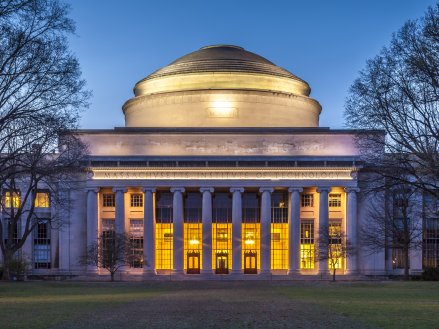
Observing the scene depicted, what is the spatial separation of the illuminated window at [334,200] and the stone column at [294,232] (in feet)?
15.8

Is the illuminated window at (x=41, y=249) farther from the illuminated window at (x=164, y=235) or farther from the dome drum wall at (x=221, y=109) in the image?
the dome drum wall at (x=221, y=109)

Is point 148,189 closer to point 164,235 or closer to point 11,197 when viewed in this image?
point 164,235

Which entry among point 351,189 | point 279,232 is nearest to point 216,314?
point 351,189

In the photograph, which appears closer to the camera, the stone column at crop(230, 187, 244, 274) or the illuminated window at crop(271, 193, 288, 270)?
the stone column at crop(230, 187, 244, 274)

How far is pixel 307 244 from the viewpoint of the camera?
8294cm

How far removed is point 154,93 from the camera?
93.3 metres

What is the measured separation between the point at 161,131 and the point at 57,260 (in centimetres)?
1905

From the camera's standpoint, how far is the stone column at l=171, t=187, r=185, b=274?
79500mm

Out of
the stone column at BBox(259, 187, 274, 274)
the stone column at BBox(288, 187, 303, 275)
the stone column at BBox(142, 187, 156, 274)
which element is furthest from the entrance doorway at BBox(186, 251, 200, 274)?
the stone column at BBox(288, 187, 303, 275)

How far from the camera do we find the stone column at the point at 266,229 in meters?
79.4

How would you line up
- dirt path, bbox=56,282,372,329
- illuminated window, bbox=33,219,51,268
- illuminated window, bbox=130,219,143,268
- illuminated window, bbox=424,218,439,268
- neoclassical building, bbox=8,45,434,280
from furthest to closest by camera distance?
illuminated window, bbox=33,219,51,268 < illuminated window, bbox=424,218,439,268 < illuminated window, bbox=130,219,143,268 < neoclassical building, bbox=8,45,434,280 < dirt path, bbox=56,282,372,329

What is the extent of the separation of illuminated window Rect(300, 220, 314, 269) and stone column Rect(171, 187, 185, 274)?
44.9 ft

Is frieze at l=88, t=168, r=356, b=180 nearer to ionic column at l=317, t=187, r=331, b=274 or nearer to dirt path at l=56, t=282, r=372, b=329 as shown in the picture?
ionic column at l=317, t=187, r=331, b=274

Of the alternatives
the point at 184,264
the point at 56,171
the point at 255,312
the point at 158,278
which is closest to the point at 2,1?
the point at 56,171
